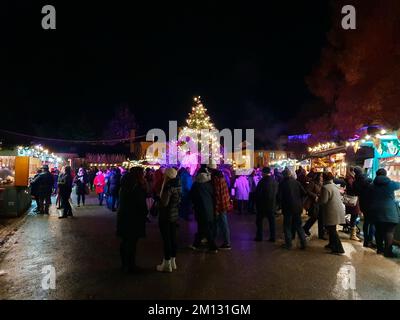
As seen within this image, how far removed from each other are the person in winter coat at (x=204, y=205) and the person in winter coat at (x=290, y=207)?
181 centimetres

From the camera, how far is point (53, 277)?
5957mm

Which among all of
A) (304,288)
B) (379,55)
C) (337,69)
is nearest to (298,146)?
(337,69)

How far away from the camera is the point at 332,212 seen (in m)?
7.79

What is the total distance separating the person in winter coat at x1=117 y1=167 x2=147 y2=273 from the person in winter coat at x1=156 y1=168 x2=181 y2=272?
355mm

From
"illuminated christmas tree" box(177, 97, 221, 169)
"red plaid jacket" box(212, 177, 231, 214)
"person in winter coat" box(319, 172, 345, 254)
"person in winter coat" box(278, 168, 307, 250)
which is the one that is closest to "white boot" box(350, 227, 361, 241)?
"person in winter coat" box(319, 172, 345, 254)

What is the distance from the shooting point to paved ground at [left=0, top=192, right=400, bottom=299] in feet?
17.2

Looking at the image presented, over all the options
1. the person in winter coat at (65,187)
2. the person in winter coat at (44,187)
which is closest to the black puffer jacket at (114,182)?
the person in winter coat at (65,187)

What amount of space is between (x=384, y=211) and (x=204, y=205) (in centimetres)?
396

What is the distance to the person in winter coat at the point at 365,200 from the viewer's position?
27.3ft

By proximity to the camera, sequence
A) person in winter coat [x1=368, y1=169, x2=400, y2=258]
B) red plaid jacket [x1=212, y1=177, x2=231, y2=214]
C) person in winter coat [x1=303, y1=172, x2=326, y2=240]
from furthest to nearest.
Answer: person in winter coat [x1=303, y1=172, x2=326, y2=240] → red plaid jacket [x1=212, y1=177, x2=231, y2=214] → person in winter coat [x1=368, y1=169, x2=400, y2=258]

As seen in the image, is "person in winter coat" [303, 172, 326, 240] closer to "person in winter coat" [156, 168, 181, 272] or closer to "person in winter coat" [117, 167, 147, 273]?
"person in winter coat" [156, 168, 181, 272]

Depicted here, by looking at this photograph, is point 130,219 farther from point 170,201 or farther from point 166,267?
point 166,267

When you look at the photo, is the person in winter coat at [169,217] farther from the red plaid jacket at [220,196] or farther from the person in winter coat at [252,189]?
the person in winter coat at [252,189]
